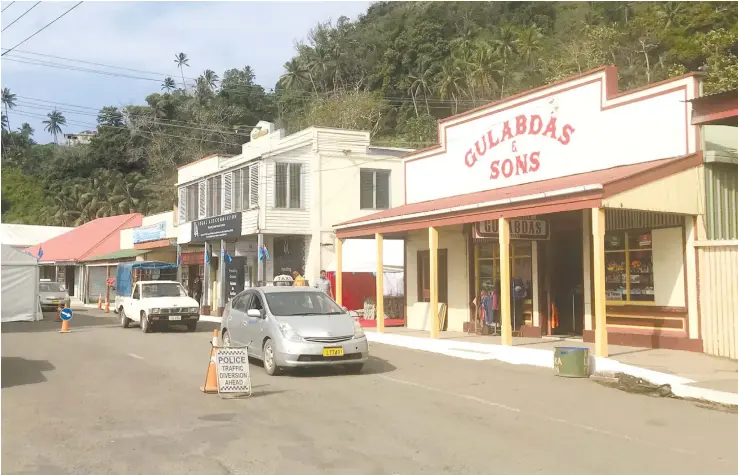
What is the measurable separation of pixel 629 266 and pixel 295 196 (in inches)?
696

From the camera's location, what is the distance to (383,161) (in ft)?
107

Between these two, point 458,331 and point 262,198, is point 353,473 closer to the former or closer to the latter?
point 458,331

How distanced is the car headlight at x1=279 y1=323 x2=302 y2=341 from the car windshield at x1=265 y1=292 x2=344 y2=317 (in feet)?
1.73

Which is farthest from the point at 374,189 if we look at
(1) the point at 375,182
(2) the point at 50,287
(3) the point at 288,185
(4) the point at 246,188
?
(2) the point at 50,287

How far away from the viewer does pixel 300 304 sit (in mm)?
13789

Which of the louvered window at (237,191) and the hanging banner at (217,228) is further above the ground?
the louvered window at (237,191)

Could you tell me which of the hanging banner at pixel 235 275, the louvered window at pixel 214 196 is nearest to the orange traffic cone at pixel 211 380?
the hanging banner at pixel 235 275

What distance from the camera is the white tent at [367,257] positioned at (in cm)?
2922

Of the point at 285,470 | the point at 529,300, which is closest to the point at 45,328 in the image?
the point at 529,300

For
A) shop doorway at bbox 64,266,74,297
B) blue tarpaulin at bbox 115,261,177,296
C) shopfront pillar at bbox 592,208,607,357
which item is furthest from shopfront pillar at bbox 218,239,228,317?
shop doorway at bbox 64,266,74,297

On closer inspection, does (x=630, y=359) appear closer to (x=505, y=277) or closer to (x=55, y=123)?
(x=505, y=277)

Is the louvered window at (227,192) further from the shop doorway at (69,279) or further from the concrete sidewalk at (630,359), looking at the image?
the shop doorway at (69,279)

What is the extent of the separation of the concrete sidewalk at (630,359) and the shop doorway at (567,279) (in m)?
1.18

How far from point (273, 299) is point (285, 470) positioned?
293 inches
